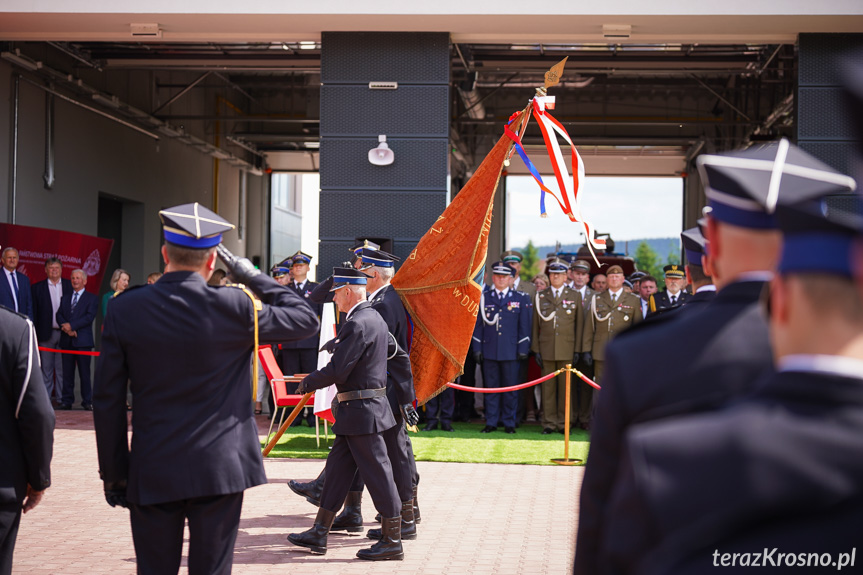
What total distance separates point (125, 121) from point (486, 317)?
960 cm

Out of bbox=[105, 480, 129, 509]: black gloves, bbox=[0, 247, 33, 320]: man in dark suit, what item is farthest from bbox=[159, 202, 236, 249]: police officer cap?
bbox=[0, 247, 33, 320]: man in dark suit

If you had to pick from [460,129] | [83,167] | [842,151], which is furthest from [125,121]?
[842,151]

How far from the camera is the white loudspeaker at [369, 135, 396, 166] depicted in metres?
11.1

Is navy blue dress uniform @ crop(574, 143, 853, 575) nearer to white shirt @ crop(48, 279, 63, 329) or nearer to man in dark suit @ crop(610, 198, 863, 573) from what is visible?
man in dark suit @ crop(610, 198, 863, 573)

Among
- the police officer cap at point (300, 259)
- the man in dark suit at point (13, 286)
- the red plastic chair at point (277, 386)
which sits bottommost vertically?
the red plastic chair at point (277, 386)

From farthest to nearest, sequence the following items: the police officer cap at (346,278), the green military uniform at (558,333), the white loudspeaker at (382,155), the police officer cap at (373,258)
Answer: the green military uniform at (558,333), the white loudspeaker at (382,155), the police officer cap at (373,258), the police officer cap at (346,278)

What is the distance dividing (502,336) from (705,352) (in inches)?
379

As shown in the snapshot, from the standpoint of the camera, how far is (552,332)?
38.0ft

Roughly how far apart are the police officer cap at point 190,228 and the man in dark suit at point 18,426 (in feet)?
2.21

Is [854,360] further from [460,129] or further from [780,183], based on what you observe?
[460,129]

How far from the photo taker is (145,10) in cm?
1078

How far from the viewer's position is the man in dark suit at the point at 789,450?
4.18 ft

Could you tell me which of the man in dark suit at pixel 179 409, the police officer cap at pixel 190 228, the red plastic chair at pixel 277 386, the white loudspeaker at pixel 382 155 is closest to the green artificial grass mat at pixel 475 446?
the red plastic chair at pixel 277 386

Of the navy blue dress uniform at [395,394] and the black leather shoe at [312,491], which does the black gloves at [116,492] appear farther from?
the black leather shoe at [312,491]
